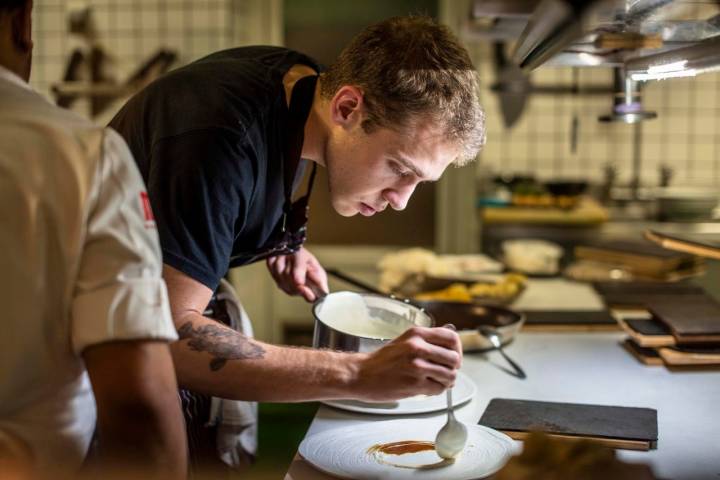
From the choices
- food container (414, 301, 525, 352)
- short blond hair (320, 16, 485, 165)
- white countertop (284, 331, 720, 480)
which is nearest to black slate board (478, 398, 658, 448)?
white countertop (284, 331, 720, 480)

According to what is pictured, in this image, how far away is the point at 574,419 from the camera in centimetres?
155

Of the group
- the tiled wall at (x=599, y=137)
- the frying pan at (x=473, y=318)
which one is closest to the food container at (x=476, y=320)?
the frying pan at (x=473, y=318)

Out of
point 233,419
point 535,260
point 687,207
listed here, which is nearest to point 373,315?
point 233,419

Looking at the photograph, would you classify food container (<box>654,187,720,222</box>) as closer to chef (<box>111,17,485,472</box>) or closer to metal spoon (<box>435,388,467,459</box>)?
chef (<box>111,17,485,472</box>)

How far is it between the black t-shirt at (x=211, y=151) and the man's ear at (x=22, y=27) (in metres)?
0.46

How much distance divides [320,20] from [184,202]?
3246 millimetres

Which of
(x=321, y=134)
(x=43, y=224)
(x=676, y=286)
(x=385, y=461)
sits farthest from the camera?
(x=676, y=286)

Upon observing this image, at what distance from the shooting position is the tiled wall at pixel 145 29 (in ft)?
14.0

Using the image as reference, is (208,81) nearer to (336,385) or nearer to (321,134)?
(321,134)

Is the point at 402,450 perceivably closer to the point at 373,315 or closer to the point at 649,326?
the point at 373,315

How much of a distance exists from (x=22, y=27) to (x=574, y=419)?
3.68ft

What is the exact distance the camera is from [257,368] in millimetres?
1375

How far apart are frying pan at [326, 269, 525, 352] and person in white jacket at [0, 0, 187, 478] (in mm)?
1193

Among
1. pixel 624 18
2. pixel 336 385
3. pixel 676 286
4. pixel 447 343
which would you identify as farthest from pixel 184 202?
pixel 676 286
